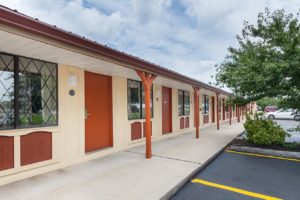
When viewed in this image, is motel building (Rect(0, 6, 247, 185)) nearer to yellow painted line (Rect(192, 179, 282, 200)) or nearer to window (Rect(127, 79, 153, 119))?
window (Rect(127, 79, 153, 119))

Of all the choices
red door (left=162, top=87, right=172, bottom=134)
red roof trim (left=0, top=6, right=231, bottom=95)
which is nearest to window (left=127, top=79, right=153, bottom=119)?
red door (left=162, top=87, right=172, bottom=134)

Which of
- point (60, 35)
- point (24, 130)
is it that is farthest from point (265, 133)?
point (24, 130)

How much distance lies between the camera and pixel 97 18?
1186 cm

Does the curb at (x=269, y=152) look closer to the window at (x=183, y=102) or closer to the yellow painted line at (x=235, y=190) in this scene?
the yellow painted line at (x=235, y=190)

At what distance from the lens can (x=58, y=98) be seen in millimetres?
4594

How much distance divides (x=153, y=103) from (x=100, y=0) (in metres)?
4.85

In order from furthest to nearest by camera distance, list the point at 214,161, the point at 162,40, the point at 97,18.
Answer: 1. the point at 162,40
2. the point at 97,18
3. the point at 214,161

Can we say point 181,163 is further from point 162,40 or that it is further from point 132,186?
point 162,40

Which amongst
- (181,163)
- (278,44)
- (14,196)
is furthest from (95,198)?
(278,44)

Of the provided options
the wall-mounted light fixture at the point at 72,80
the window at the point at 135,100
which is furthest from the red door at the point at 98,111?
the window at the point at 135,100

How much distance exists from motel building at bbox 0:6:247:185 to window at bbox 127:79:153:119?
0.03 meters

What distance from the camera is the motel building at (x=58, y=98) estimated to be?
3.21m

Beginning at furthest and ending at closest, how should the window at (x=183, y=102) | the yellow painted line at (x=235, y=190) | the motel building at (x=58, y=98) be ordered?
the window at (x=183, y=102), the yellow painted line at (x=235, y=190), the motel building at (x=58, y=98)

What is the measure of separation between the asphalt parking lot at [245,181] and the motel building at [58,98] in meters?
1.77
